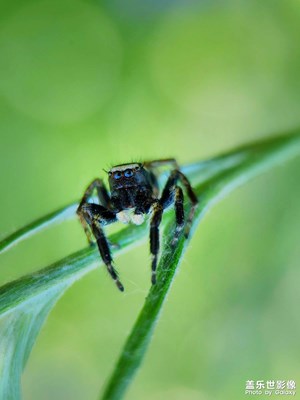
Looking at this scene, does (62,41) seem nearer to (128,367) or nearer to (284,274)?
(284,274)

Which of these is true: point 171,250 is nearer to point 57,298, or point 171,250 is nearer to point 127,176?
point 57,298

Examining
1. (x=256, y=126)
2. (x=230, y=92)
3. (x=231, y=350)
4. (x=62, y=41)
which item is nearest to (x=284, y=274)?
(x=231, y=350)

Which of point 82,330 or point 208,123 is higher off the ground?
point 208,123

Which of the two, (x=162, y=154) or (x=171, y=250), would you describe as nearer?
(x=171, y=250)

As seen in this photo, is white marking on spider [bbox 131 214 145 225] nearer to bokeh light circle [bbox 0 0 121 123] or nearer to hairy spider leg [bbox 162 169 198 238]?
hairy spider leg [bbox 162 169 198 238]

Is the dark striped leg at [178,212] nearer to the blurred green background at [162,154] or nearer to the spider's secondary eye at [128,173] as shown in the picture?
the spider's secondary eye at [128,173]

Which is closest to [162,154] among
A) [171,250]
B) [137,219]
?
[137,219]
